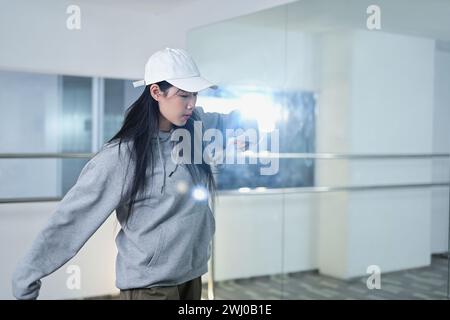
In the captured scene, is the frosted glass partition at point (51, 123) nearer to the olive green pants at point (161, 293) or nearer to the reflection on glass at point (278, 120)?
the reflection on glass at point (278, 120)

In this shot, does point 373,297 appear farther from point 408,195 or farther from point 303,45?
point 303,45

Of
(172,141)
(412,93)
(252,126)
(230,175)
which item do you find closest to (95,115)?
(230,175)

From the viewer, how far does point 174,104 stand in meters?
1.45

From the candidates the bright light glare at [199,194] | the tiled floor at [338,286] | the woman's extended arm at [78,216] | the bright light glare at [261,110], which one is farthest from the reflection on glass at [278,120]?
the woman's extended arm at [78,216]

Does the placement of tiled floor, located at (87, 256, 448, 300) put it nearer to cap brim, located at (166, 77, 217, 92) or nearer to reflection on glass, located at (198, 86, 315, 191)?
reflection on glass, located at (198, 86, 315, 191)

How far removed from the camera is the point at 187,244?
141cm

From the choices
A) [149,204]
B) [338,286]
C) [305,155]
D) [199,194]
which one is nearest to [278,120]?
[305,155]

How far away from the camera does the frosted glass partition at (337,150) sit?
9.41 feet

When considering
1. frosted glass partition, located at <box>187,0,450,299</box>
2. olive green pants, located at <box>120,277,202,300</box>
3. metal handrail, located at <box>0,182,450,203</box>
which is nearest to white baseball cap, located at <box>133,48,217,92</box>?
olive green pants, located at <box>120,277,202,300</box>

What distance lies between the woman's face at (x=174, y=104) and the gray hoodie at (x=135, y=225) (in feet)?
0.16

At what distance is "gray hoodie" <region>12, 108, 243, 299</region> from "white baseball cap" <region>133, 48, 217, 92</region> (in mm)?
142

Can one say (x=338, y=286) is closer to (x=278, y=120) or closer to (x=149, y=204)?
(x=278, y=120)

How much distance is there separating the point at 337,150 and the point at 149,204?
2.31m

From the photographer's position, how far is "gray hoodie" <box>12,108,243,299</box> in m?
1.29
